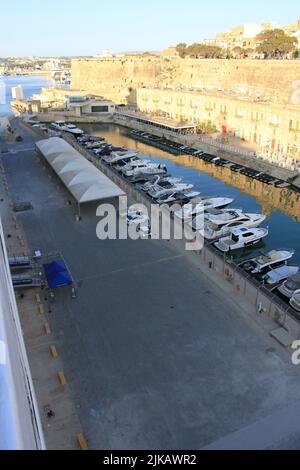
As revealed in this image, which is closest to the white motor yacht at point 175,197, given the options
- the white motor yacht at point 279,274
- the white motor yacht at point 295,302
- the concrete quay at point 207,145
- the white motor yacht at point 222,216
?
the white motor yacht at point 222,216

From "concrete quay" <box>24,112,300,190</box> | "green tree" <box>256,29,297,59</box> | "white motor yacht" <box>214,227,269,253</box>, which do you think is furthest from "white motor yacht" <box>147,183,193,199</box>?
"green tree" <box>256,29,297,59</box>

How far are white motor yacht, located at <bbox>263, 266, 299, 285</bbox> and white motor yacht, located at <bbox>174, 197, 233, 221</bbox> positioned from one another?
28.4 ft

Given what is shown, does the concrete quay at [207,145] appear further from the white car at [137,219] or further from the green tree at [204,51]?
the green tree at [204,51]

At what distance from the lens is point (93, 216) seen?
1121 inches

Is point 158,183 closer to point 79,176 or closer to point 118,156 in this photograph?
point 79,176

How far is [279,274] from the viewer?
22.1 metres

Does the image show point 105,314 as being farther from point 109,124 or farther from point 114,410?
point 109,124

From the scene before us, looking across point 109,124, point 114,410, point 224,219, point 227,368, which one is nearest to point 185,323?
point 227,368

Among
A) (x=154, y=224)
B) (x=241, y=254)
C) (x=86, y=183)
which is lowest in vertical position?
(x=241, y=254)

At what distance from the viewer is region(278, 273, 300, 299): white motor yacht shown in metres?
20.2

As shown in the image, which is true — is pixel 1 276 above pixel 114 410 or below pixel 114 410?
above

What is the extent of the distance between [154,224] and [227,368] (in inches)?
547

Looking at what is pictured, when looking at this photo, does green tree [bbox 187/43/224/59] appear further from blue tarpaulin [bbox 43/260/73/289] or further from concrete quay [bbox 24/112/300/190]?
blue tarpaulin [bbox 43/260/73/289]

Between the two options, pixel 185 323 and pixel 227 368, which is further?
pixel 185 323
